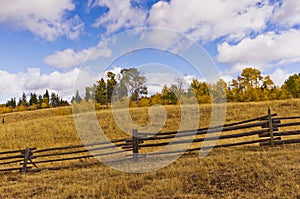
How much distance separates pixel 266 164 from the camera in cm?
632

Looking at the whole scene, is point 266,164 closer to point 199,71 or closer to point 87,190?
point 199,71

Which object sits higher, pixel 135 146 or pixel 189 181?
pixel 135 146

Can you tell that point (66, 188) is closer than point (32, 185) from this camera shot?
Yes

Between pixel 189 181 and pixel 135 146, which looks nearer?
pixel 189 181

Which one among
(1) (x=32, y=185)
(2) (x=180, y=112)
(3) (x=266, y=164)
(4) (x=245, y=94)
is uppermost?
(4) (x=245, y=94)

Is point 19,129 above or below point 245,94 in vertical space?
below

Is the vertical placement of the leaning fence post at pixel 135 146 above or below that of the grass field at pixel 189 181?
above

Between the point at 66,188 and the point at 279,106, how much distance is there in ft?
73.6

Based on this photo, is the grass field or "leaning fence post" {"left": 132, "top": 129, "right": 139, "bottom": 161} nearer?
the grass field

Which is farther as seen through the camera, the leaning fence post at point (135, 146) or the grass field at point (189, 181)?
the leaning fence post at point (135, 146)

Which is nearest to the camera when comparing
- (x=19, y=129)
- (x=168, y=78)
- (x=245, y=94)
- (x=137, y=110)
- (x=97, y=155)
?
(x=168, y=78)

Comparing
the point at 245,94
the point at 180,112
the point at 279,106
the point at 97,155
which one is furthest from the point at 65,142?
the point at 245,94

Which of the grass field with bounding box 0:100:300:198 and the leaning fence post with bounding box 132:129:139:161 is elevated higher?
the leaning fence post with bounding box 132:129:139:161

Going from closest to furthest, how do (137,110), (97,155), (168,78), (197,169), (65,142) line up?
(197,169)
(168,78)
(97,155)
(65,142)
(137,110)
